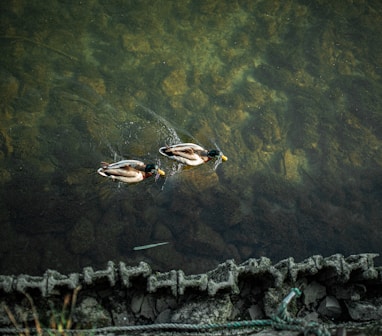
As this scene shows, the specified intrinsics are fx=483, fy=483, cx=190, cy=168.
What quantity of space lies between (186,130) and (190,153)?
881 mm

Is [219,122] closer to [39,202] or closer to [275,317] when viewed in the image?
[39,202]

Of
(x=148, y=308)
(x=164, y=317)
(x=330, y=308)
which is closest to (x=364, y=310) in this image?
(x=330, y=308)

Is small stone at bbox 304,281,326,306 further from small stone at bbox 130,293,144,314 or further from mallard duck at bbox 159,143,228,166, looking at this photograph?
mallard duck at bbox 159,143,228,166

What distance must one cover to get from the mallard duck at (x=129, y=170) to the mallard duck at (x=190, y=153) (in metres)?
0.36

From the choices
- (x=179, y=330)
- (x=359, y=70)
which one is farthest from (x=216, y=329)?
(x=359, y=70)

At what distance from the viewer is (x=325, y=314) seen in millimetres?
4180

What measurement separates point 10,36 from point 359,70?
6.89 m

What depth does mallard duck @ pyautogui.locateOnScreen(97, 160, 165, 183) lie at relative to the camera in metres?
7.25

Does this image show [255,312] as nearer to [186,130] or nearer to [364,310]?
[364,310]

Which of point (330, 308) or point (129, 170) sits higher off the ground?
point (129, 170)

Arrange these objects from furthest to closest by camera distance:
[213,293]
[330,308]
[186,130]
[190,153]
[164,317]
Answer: [186,130], [190,153], [330,308], [164,317], [213,293]

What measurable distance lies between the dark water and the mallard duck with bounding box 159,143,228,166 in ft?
1.41

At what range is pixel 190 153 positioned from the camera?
764 centimetres

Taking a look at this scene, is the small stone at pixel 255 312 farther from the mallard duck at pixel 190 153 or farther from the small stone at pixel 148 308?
the mallard duck at pixel 190 153
